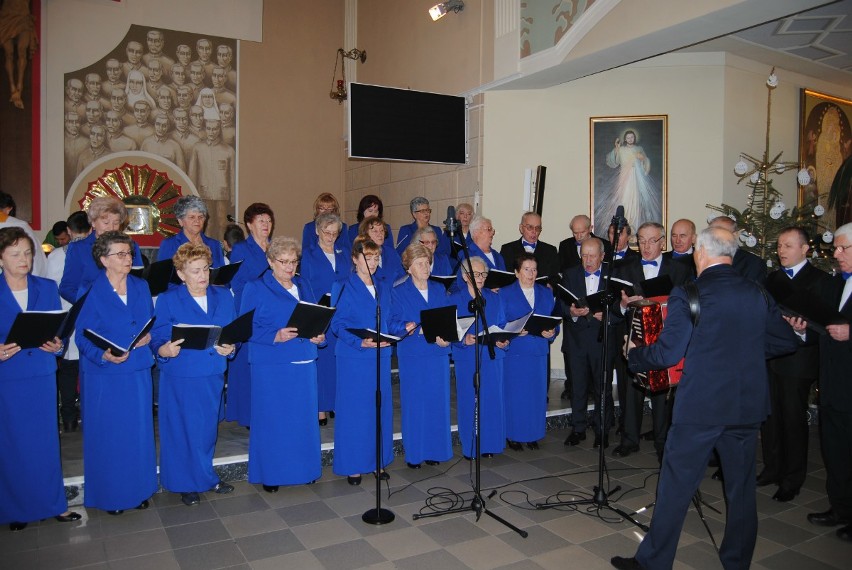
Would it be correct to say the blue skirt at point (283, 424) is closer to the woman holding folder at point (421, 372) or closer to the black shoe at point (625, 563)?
the woman holding folder at point (421, 372)

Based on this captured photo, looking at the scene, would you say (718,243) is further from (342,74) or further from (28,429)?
(342,74)

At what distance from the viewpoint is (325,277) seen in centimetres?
568

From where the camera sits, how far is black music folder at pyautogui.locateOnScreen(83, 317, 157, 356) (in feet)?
12.1

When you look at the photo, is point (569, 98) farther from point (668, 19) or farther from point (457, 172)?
point (668, 19)

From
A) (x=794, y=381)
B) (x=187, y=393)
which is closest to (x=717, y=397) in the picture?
(x=794, y=381)

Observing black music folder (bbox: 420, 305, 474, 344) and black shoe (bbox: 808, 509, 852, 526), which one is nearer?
black shoe (bbox: 808, 509, 852, 526)

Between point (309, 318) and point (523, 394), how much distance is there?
7.41ft

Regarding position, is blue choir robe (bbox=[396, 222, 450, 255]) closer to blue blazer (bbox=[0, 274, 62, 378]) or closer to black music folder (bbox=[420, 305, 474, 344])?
black music folder (bbox=[420, 305, 474, 344])

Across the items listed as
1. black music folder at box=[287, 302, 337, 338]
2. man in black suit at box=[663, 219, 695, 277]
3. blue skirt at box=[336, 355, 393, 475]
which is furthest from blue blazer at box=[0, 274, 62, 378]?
man in black suit at box=[663, 219, 695, 277]

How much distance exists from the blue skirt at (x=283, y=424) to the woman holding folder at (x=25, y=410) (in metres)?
1.18

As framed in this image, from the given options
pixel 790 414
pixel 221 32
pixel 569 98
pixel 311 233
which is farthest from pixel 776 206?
pixel 221 32

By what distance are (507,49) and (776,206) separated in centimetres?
342

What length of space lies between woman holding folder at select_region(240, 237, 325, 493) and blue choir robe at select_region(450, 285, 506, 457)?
127 cm

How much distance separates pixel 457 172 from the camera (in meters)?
8.32
